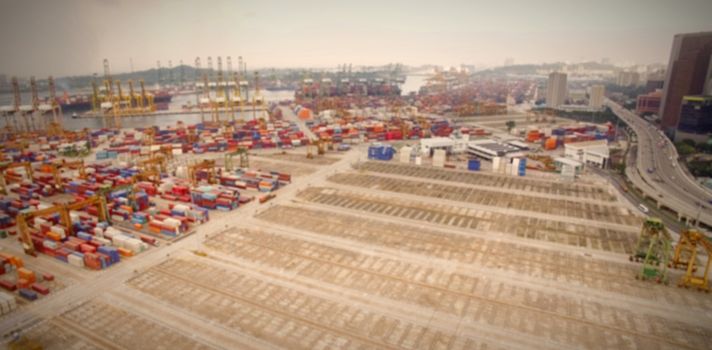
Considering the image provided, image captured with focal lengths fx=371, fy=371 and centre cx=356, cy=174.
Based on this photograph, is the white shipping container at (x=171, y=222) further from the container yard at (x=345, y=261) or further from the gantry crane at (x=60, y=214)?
the gantry crane at (x=60, y=214)

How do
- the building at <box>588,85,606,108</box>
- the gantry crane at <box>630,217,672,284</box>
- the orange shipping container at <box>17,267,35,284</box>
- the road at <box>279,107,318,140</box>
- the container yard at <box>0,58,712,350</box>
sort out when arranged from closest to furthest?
the container yard at <box>0,58,712,350</box>, the orange shipping container at <box>17,267,35,284</box>, the gantry crane at <box>630,217,672,284</box>, the road at <box>279,107,318,140</box>, the building at <box>588,85,606,108</box>

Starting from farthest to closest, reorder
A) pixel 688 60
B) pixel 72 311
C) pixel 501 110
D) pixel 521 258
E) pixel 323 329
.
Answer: pixel 501 110
pixel 688 60
pixel 521 258
pixel 72 311
pixel 323 329

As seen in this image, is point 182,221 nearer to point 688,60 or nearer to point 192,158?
point 192,158

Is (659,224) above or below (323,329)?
above

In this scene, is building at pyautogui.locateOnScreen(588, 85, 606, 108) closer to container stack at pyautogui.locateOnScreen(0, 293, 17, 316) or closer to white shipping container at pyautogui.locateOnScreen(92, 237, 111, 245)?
white shipping container at pyautogui.locateOnScreen(92, 237, 111, 245)

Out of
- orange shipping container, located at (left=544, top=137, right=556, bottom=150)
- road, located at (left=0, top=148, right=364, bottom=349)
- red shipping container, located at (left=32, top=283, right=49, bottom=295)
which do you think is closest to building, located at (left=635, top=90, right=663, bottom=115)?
orange shipping container, located at (left=544, top=137, right=556, bottom=150)

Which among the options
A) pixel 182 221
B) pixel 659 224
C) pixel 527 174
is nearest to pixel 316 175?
pixel 182 221
